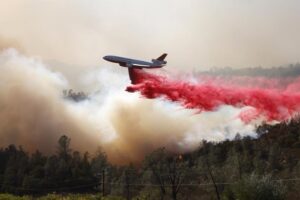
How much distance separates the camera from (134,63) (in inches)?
3061

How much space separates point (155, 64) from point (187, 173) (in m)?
124

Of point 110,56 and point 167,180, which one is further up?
point 110,56

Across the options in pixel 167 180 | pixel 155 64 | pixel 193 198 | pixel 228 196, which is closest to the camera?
pixel 155 64

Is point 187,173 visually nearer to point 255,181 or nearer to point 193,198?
point 193,198

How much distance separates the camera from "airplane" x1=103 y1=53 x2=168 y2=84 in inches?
3007

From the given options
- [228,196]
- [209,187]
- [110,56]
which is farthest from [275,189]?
[209,187]

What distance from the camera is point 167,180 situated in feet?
559

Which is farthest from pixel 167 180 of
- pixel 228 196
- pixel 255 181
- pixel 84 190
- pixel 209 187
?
pixel 255 181

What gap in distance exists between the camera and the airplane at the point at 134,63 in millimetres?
76375

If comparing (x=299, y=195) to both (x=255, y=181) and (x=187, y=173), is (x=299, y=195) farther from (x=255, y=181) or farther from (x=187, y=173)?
(x=187, y=173)

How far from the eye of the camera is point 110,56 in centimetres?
7756

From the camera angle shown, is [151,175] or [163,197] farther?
[151,175]

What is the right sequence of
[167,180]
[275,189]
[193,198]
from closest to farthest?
[275,189]
[193,198]
[167,180]

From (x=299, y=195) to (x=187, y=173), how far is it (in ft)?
225
